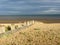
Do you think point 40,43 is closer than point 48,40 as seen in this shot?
Yes

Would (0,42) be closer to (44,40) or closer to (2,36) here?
(2,36)

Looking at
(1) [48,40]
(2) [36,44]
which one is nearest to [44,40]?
(1) [48,40]

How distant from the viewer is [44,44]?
8.92 m

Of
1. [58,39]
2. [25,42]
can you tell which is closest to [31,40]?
[25,42]

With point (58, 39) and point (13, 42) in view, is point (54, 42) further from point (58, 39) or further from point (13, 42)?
point (13, 42)

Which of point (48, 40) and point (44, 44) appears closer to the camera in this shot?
point (44, 44)

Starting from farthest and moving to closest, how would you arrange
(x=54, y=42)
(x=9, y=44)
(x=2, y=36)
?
(x=2, y=36), (x=54, y=42), (x=9, y=44)

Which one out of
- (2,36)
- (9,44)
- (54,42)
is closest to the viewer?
(9,44)

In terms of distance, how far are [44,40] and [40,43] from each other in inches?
23.2

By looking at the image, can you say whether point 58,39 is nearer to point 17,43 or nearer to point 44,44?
point 44,44

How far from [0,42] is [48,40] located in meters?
1.96

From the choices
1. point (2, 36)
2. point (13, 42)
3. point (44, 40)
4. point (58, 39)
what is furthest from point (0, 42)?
point (58, 39)

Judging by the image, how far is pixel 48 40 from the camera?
382 inches

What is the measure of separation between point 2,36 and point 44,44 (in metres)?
2.18
